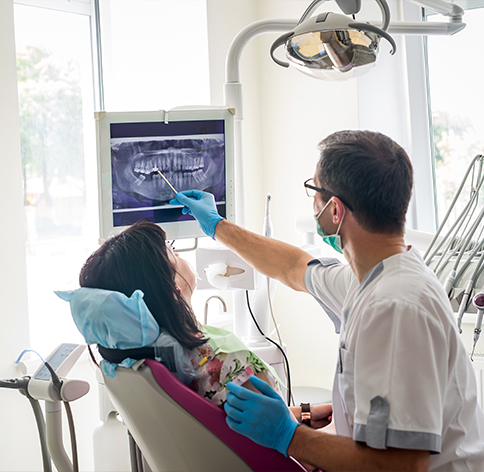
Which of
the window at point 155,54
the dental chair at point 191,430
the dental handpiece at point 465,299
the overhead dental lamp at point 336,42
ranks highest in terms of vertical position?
the window at point 155,54

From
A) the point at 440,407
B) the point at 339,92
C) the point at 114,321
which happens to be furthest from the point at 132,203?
the point at 339,92

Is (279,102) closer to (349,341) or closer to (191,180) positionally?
(191,180)

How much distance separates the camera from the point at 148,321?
1.20 m

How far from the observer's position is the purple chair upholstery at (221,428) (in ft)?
3.75

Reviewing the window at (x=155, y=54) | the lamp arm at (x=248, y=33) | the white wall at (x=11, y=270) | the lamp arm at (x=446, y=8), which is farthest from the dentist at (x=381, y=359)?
the window at (x=155, y=54)

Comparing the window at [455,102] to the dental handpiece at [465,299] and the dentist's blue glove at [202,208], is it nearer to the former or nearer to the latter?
the dental handpiece at [465,299]

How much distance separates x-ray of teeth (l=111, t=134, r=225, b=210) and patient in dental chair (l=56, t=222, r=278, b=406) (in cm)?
40

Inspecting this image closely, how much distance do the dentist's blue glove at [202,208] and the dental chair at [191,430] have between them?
708 millimetres

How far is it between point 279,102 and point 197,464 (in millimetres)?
2324

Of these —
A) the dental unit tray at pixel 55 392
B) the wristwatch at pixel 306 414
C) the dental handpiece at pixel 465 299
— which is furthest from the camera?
the dental handpiece at pixel 465 299

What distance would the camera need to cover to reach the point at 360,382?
3.38 ft

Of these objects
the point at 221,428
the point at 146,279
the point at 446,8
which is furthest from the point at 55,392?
the point at 446,8

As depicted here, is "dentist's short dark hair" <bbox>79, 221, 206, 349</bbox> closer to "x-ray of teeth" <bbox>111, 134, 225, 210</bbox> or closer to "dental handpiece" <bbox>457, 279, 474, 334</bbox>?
"x-ray of teeth" <bbox>111, 134, 225, 210</bbox>

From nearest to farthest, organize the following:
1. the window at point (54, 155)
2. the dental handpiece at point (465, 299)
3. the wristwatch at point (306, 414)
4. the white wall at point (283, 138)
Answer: the wristwatch at point (306, 414), the dental handpiece at point (465, 299), the window at point (54, 155), the white wall at point (283, 138)
